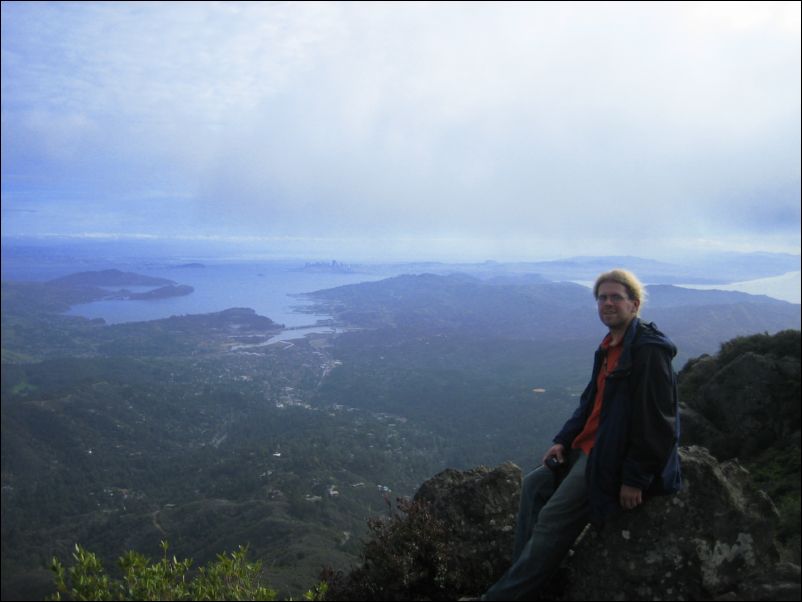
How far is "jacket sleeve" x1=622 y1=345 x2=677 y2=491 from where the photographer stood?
3.82m

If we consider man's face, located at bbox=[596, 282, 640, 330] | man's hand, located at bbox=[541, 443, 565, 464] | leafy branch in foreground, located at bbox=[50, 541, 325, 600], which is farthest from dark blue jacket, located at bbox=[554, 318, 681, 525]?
leafy branch in foreground, located at bbox=[50, 541, 325, 600]

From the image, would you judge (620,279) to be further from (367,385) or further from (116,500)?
(367,385)

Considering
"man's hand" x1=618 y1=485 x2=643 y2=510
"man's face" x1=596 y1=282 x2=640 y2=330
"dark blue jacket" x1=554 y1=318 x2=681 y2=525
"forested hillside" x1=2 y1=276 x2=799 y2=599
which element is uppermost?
"man's face" x1=596 y1=282 x2=640 y2=330

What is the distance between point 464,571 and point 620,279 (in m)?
3.53

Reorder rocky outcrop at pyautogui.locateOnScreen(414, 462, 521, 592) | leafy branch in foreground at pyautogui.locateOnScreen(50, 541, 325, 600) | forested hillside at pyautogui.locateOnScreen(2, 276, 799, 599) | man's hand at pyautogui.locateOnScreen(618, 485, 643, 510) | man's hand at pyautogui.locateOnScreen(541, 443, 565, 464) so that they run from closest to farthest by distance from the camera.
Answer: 1. man's hand at pyautogui.locateOnScreen(618, 485, 643, 510)
2. leafy branch in foreground at pyautogui.locateOnScreen(50, 541, 325, 600)
3. man's hand at pyautogui.locateOnScreen(541, 443, 565, 464)
4. rocky outcrop at pyautogui.locateOnScreen(414, 462, 521, 592)
5. forested hillside at pyautogui.locateOnScreen(2, 276, 799, 599)

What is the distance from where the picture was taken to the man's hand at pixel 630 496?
157 inches

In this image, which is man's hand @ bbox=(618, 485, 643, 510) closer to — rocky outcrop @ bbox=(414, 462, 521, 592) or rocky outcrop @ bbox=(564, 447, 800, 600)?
rocky outcrop @ bbox=(564, 447, 800, 600)

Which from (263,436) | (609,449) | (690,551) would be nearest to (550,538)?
(609,449)

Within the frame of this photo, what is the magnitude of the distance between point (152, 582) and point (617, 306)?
4973 mm

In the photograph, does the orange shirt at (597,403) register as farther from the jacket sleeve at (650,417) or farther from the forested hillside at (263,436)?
the forested hillside at (263,436)

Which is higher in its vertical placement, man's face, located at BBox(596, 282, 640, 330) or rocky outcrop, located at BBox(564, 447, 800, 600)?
man's face, located at BBox(596, 282, 640, 330)

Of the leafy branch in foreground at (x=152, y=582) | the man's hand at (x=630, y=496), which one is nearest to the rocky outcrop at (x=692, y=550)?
the man's hand at (x=630, y=496)

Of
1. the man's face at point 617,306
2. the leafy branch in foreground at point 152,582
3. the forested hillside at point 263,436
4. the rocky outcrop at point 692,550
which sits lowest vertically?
the forested hillside at point 263,436

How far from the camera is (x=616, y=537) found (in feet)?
14.5
